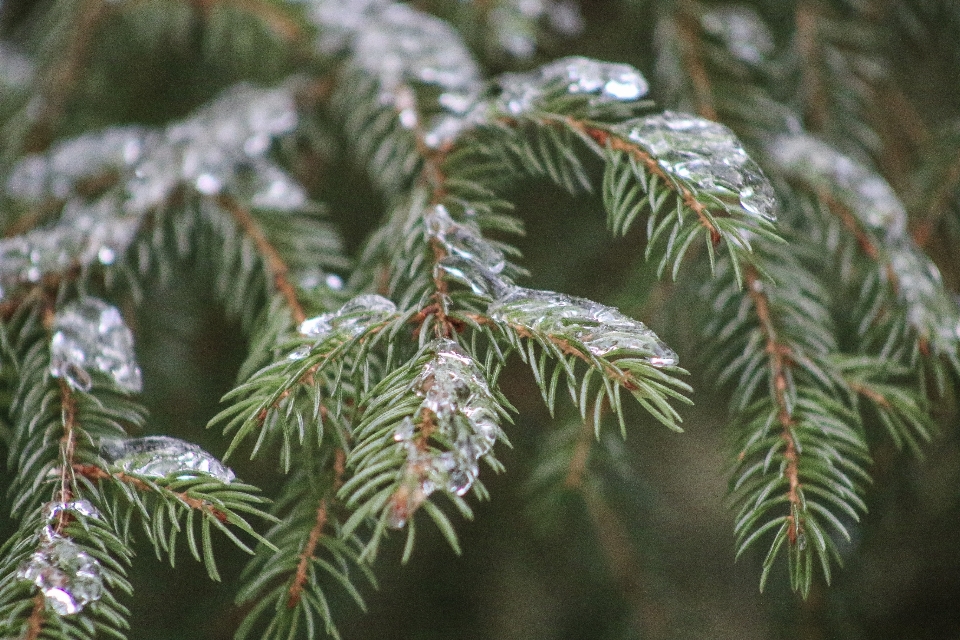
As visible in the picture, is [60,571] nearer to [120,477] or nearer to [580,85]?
[120,477]

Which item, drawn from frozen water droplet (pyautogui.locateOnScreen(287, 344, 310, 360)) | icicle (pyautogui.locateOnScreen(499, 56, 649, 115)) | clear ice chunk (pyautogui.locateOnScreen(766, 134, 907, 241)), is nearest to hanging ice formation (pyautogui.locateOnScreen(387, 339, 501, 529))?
frozen water droplet (pyautogui.locateOnScreen(287, 344, 310, 360))

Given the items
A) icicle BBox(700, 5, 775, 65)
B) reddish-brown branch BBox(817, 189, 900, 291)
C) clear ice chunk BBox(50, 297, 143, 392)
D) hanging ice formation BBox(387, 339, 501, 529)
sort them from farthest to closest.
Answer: icicle BBox(700, 5, 775, 65) < reddish-brown branch BBox(817, 189, 900, 291) < clear ice chunk BBox(50, 297, 143, 392) < hanging ice formation BBox(387, 339, 501, 529)

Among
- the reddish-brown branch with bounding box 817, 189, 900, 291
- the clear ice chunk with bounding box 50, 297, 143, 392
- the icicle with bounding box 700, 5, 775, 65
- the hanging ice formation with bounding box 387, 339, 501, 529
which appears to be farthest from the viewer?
the icicle with bounding box 700, 5, 775, 65

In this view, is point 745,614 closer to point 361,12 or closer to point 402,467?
point 402,467

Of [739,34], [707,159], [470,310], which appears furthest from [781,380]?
[739,34]

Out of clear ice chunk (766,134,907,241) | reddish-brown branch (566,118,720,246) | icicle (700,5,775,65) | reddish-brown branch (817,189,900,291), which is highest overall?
icicle (700,5,775,65)

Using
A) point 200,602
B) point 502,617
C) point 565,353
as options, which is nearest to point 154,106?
point 200,602

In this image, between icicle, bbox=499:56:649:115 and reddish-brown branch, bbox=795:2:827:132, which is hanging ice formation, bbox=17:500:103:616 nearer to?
icicle, bbox=499:56:649:115

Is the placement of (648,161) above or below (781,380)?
above
